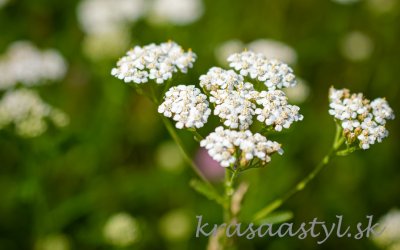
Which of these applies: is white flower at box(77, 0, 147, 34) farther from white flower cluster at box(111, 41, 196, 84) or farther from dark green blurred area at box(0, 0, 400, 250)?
white flower cluster at box(111, 41, 196, 84)

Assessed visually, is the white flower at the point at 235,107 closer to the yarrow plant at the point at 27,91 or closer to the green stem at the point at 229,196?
the green stem at the point at 229,196

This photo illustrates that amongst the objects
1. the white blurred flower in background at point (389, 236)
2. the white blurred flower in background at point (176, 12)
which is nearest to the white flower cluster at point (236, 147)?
the white blurred flower in background at point (389, 236)

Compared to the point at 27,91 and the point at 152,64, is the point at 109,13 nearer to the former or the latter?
the point at 27,91

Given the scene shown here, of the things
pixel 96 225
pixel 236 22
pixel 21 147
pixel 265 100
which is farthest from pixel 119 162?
pixel 265 100

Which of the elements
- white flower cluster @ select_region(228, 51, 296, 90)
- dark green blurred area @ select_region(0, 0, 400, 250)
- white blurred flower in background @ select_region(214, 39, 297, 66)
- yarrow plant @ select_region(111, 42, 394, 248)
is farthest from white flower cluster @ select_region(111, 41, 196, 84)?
white blurred flower in background @ select_region(214, 39, 297, 66)

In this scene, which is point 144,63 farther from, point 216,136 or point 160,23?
point 160,23

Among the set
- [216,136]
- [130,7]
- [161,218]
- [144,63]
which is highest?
[144,63]
